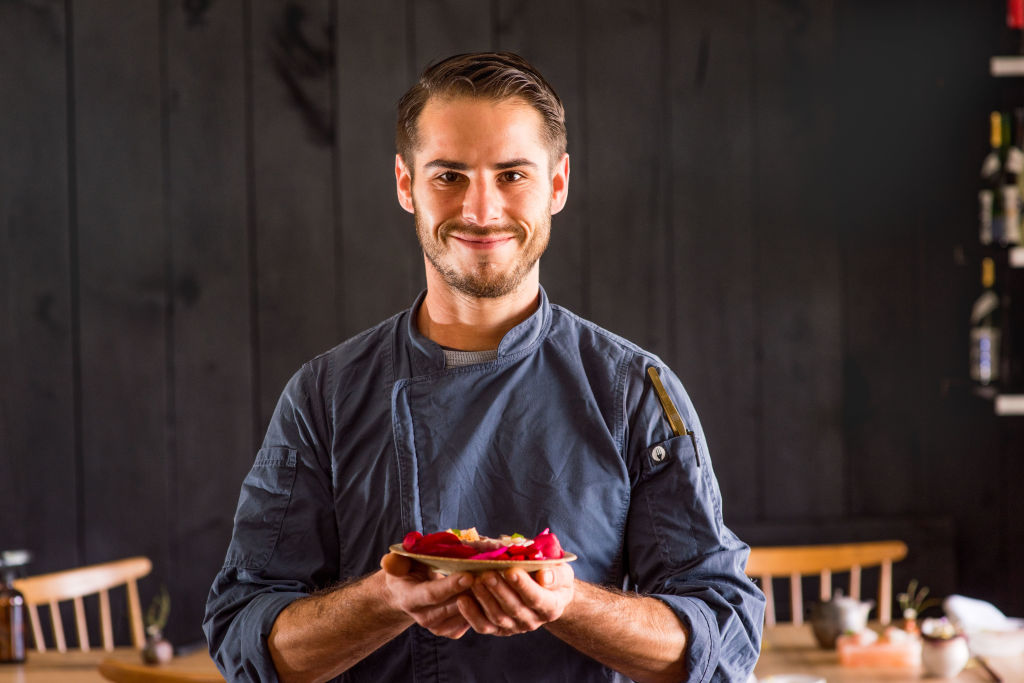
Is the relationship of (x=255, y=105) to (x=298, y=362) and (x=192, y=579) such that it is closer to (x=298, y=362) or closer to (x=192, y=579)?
(x=298, y=362)

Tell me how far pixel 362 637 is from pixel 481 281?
1.41ft

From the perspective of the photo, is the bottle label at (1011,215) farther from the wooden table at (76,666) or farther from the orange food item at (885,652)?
the wooden table at (76,666)

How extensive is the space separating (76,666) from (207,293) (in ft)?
3.42

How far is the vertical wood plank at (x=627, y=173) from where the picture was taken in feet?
9.61

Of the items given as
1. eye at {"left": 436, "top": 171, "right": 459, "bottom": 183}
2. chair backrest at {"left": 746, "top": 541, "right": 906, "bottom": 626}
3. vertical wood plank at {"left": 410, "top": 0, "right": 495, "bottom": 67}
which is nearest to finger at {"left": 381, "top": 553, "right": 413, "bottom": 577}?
eye at {"left": 436, "top": 171, "right": 459, "bottom": 183}

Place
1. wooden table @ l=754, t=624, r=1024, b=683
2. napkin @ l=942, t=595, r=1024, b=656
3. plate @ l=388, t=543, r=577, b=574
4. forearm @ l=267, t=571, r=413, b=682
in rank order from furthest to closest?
napkin @ l=942, t=595, r=1024, b=656
wooden table @ l=754, t=624, r=1024, b=683
forearm @ l=267, t=571, r=413, b=682
plate @ l=388, t=543, r=577, b=574

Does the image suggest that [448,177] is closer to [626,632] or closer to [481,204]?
[481,204]

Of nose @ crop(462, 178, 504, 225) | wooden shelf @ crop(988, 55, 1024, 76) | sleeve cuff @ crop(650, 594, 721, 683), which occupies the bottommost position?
sleeve cuff @ crop(650, 594, 721, 683)

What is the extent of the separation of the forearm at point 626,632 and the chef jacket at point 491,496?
0.03m

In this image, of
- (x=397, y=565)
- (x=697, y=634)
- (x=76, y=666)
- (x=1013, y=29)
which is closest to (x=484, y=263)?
(x=397, y=565)

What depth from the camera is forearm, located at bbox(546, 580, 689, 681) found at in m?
1.13

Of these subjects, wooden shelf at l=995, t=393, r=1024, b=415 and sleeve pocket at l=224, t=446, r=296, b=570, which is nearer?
sleeve pocket at l=224, t=446, r=296, b=570

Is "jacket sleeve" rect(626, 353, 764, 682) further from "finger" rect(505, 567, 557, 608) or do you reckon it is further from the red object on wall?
the red object on wall

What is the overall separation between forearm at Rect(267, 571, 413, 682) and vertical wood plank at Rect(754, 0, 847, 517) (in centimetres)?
199
